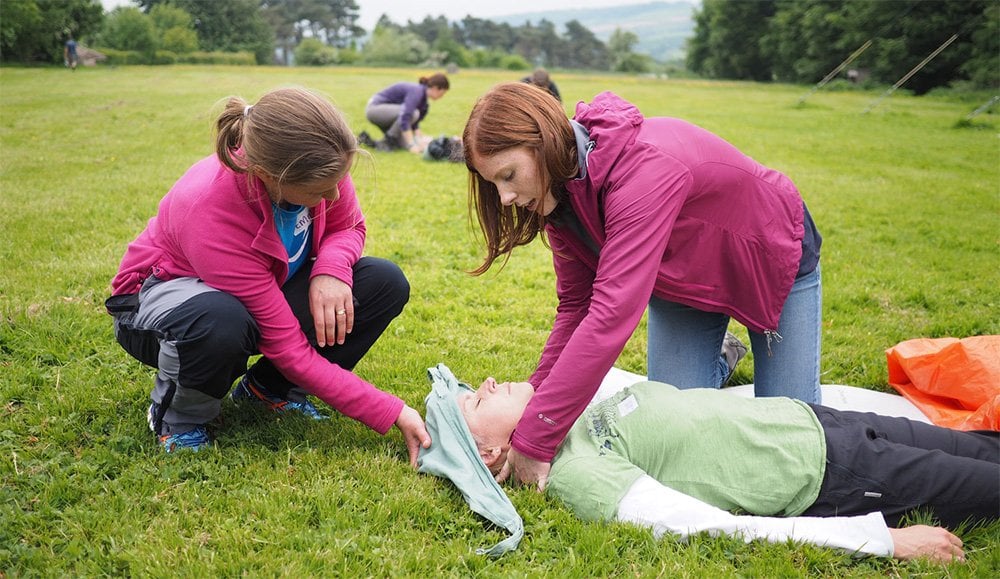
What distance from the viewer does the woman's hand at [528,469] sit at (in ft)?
9.55

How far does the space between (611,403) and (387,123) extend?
10082 millimetres

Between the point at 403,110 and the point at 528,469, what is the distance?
9.66 m

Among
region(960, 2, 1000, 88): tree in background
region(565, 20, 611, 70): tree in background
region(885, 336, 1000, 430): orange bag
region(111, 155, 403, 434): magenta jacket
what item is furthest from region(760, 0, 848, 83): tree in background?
region(565, 20, 611, 70): tree in background

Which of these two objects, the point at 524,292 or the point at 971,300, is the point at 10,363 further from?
the point at 971,300

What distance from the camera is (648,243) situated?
2574 millimetres

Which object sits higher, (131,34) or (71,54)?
(131,34)

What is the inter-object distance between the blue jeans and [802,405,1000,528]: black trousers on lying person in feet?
1.92

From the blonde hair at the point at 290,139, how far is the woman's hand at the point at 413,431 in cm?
103

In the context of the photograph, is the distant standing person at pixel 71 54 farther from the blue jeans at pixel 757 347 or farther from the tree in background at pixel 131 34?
the blue jeans at pixel 757 347

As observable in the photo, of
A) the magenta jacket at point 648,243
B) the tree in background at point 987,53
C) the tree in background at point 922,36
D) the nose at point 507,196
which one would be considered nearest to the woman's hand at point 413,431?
the magenta jacket at point 648,243

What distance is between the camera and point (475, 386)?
4.13m

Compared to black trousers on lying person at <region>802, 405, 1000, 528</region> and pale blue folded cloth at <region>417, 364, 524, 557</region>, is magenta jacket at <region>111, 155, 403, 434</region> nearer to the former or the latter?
pale blue folded cloth at <region>417, 364, 524, 557</region>

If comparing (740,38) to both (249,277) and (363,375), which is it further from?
(249,277)

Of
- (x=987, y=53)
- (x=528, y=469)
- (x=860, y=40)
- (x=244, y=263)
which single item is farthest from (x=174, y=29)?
(x=528, y=469)
